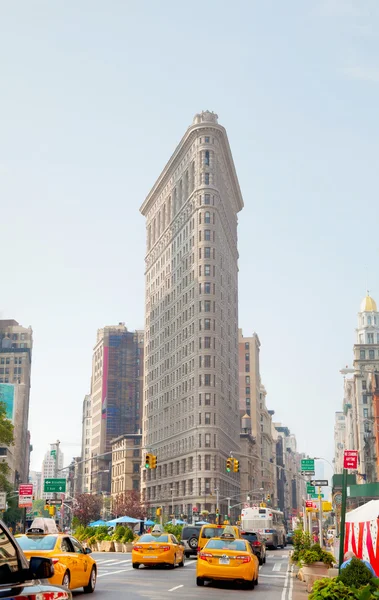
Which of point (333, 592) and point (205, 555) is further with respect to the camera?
point (205, 555)

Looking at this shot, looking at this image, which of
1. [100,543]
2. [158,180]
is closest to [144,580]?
[100,543]

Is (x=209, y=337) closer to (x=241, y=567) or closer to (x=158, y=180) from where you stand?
(x=158, y=180)

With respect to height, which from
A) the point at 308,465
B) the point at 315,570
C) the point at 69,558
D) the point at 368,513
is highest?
the point at 308,465

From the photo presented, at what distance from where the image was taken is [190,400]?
131125 mm

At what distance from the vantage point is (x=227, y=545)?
2420 cm

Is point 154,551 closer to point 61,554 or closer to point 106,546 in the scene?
point 61,554

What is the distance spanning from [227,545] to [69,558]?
272 inches

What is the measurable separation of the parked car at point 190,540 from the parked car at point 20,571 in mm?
40895

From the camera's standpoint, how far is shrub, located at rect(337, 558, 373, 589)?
1351cm

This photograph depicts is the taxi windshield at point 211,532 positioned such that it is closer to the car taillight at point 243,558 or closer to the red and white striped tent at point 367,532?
the red and white striped tent at point 367,532

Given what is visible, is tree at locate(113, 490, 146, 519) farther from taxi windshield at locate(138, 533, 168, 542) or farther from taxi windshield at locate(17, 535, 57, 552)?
taxi windshield at locate(17, 535, 57, 552)

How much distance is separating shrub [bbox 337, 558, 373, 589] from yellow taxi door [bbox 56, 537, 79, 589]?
7.58m

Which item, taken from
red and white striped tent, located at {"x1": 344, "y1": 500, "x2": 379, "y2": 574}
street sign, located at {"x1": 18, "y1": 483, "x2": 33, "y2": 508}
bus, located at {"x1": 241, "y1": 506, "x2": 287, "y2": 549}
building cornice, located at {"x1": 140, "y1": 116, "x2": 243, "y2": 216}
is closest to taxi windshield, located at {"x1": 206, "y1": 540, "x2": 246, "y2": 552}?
red and white striped tent, located at {"x1": 344, "y1": 500, "x2": 379, "y2": 574}

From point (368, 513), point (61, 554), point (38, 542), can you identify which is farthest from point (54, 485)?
point (368, 513)
